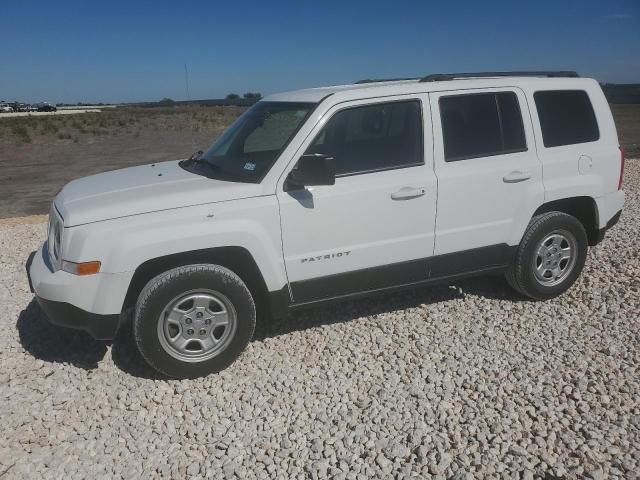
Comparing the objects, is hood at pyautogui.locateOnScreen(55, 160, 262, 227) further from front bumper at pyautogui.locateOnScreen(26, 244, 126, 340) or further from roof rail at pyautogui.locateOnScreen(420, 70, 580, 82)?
roof rail at pyautogui.locateOnScreen(420, 70, 580, 82)

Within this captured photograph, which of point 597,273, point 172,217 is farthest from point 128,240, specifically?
point 597,273

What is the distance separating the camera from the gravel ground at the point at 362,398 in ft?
9.61

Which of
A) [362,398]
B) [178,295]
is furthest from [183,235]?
[362,398]

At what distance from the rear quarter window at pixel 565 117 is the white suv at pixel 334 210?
0.05 feet

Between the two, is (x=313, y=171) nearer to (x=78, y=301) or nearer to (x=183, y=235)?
(x=183, y=235)

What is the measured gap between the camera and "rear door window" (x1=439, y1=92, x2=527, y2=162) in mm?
4090

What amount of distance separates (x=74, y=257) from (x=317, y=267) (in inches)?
63.7

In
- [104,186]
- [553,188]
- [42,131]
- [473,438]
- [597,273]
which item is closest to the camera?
[473,438]

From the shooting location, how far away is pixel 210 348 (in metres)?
3.75

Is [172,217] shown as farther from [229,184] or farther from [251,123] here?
[251,123]

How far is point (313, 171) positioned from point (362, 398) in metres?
1.54

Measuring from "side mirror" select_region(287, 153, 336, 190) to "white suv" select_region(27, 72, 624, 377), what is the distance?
0.03 ft

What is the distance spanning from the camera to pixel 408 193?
12.8 ft

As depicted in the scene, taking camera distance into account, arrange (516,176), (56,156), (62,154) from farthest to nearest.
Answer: (62,154), (56,156), (516,176)
